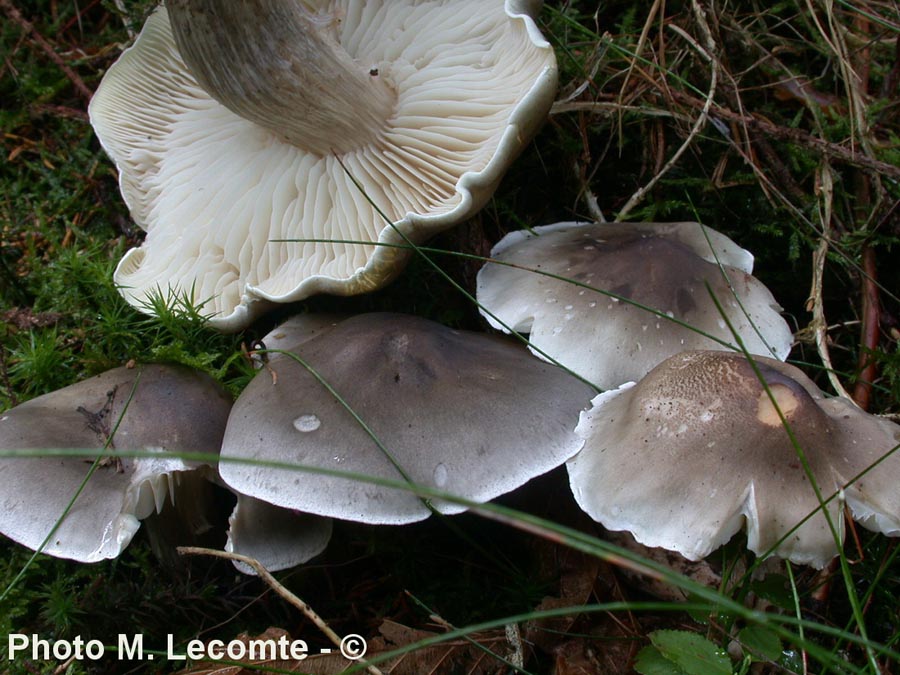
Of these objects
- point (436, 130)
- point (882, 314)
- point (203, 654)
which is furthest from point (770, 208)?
point (203, 654)

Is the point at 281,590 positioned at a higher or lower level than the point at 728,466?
lower

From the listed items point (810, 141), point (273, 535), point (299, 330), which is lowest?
point (273, 535)

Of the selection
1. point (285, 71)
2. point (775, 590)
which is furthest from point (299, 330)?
point (775, 590)

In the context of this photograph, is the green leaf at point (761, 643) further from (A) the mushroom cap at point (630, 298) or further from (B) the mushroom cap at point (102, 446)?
(B) the mushroom cap at point (102, 446)

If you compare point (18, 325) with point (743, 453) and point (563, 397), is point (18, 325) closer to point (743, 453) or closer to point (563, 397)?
point (563, 397)

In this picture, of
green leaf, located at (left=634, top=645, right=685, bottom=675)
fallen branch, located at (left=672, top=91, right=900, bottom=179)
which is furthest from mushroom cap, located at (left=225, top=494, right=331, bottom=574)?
fallen branch, located at (left=672, top=91, right=900, bottom=179)

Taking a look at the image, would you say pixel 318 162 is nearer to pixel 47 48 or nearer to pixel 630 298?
pixel 630 298

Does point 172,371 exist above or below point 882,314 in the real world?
above
